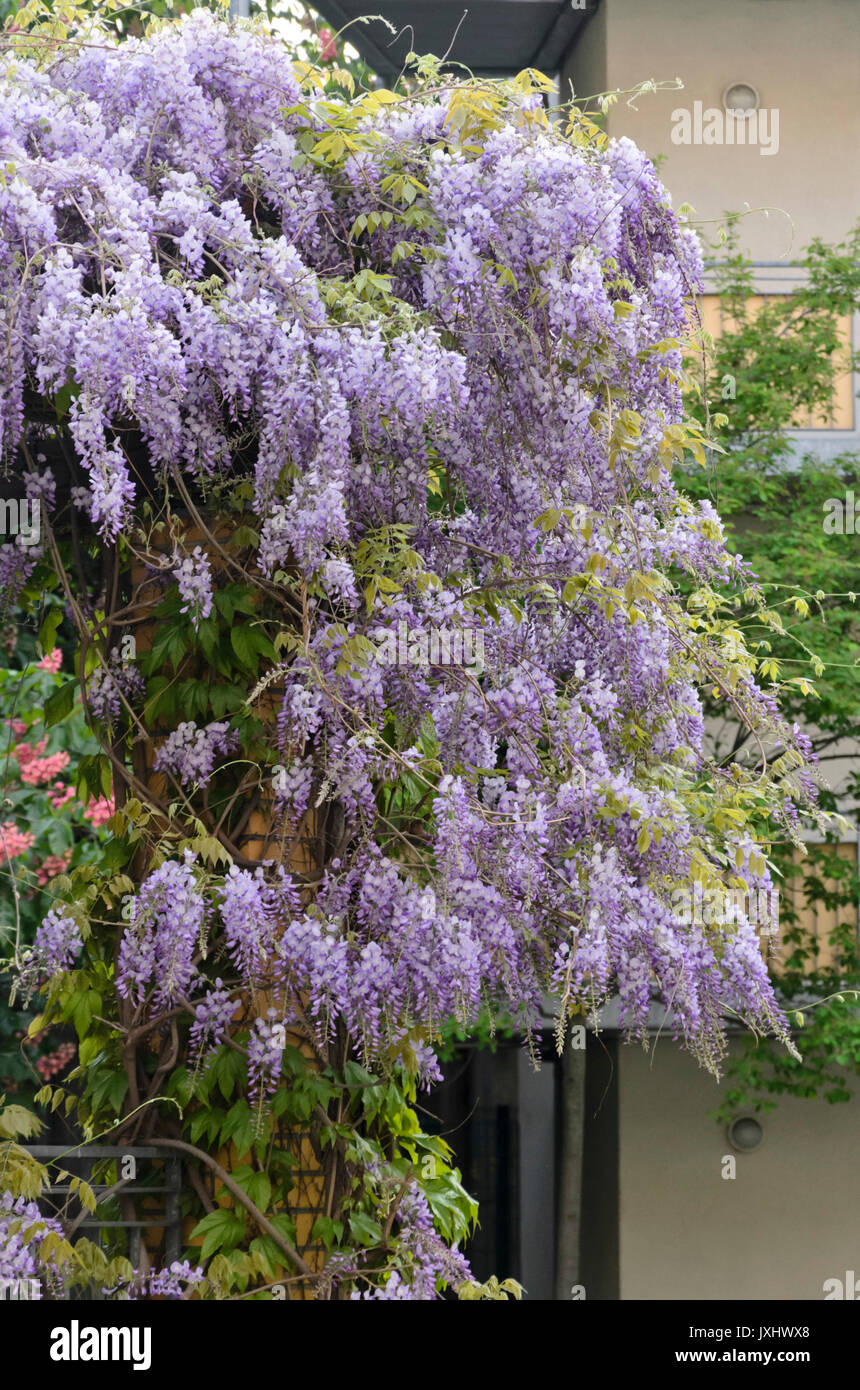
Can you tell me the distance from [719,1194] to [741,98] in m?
7.05

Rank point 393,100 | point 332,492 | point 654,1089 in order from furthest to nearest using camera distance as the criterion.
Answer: point 654,1089 → point 393,100 → point 332,492

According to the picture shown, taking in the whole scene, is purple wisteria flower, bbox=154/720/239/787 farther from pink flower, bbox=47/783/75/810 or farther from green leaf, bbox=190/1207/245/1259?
pink flower, bbox=47/783/75/810

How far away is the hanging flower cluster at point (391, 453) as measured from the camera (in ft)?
8.43

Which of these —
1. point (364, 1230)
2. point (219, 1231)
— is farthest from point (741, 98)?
point (219, 1231)

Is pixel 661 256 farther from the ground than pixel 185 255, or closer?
farther from the ground

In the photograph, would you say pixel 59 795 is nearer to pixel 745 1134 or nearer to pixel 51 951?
pixel 51 951

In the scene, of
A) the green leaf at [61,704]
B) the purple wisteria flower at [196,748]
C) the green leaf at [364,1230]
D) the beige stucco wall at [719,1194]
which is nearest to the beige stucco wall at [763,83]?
the beige stucco wall at [719,1194]

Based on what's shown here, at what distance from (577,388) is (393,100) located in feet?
2.03

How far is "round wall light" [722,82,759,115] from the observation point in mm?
9813

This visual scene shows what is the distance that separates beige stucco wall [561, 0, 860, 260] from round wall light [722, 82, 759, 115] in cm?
5

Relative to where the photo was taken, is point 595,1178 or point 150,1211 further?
point 595,1178
